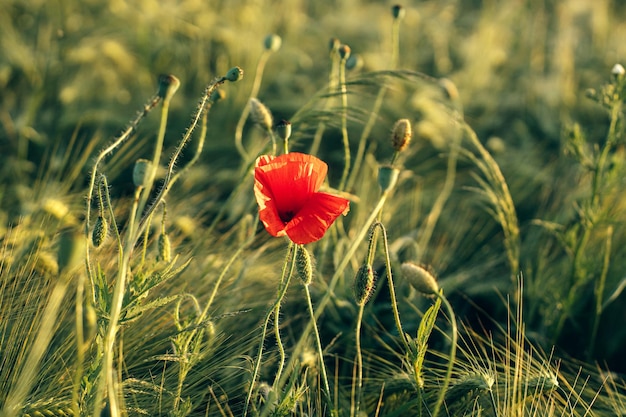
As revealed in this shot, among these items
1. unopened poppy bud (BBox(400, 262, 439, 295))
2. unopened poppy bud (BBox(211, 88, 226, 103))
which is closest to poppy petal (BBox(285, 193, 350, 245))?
unopened poppy bud (BBox(400, 262, 439, 295))

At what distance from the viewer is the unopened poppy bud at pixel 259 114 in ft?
4.33

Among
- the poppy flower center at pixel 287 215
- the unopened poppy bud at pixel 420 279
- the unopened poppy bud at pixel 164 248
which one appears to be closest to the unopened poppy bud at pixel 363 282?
the unopened poppy bud at pixel 420 279

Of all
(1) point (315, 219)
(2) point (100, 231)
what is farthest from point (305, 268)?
(2) point (100, 231)

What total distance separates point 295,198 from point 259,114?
0.23 meters

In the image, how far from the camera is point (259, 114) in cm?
133

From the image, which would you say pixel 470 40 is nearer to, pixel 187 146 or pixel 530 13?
pixel 530 13

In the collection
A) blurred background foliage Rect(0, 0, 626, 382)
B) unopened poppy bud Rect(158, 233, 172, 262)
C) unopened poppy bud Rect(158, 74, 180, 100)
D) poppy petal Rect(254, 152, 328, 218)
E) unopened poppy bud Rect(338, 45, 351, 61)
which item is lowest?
blurred background foliage Rect(0, 0, 626, 382)

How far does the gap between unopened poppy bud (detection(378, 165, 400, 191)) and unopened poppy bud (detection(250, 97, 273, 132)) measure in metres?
0.30

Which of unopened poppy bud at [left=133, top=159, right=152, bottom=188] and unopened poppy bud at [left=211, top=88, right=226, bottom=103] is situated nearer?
unopened poppy bud at [left=133, top=159, right=152, bottom=188]

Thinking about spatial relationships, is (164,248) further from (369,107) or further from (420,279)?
(369,107)

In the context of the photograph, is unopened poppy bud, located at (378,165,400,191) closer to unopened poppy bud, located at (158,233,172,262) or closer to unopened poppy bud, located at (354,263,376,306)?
unopened poppy bud, located at (354,263,376,306)

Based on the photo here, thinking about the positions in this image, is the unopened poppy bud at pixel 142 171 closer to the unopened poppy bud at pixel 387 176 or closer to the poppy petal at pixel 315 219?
the poppy petal at pixel 315 219

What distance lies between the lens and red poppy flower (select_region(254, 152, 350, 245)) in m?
1.07

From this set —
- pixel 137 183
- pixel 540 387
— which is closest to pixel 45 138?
pixel 137 183
